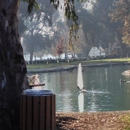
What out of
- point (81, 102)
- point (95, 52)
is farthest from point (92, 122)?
point (95, 52)

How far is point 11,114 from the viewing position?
5.70 metres

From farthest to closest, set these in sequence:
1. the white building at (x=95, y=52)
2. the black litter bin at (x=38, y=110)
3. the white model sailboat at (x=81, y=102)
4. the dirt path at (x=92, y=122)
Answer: the white building at (x=95, y=52), the white model sailboat at (x=81, y=102), the dirt path at (x=92, y=122), the black litter bin at (x=38, y=110)

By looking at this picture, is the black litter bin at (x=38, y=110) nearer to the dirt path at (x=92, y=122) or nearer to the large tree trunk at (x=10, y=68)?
the large tree trunk at (x=10, y=68)

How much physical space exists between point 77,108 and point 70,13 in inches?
306

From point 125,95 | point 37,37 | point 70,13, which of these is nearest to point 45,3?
point 37,37

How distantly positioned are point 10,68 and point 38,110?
4.41ft

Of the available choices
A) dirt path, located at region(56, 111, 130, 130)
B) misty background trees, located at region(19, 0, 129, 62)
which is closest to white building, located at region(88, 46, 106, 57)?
misty background trees, located at region(19, 0, 129, 62)

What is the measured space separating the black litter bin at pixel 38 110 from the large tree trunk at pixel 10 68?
28.1 inches

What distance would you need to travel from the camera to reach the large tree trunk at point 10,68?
18.5 feet

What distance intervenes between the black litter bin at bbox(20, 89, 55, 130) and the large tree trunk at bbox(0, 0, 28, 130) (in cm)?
71

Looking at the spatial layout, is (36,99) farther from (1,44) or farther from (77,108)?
(77,108)

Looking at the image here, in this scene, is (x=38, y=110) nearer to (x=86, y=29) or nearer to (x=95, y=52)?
(x=86, y=29)

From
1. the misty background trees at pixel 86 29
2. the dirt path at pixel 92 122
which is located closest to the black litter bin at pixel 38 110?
the dirt path at pixel 92 122

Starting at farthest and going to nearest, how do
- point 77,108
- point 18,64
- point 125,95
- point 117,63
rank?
point 117,63 < point 125,95 < point 77,108 < point 18,64
